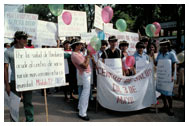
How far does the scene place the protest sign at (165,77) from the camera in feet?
14.2

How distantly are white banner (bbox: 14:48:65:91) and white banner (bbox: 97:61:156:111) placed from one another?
1.11 m

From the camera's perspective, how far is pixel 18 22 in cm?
568

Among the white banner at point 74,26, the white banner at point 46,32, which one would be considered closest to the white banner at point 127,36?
the white banner at point 74,26

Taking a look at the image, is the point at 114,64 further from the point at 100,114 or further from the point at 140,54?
the point at 100,114

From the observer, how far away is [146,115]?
4242 mm

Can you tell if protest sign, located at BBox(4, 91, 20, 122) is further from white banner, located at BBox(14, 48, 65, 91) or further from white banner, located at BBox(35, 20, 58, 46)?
white banner, located at BBox(35, 20, 58, 46)

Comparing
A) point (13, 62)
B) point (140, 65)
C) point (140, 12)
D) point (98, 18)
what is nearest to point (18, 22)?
point (98, 18)

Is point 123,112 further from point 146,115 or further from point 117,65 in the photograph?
point 117,65

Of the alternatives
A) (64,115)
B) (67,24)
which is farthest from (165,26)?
(64,115)

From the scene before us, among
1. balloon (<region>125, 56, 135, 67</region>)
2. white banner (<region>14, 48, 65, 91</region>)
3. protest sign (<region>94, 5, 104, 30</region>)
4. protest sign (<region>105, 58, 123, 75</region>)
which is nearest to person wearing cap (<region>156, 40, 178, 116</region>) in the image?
balloon (<region>125, 56, 135, 67</region>)

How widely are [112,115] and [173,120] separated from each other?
4.46 feet

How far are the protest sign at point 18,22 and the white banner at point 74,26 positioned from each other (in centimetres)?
90

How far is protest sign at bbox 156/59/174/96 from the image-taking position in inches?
170

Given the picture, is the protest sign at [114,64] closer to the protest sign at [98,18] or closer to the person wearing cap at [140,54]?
the person wearing cap at [140,54]
